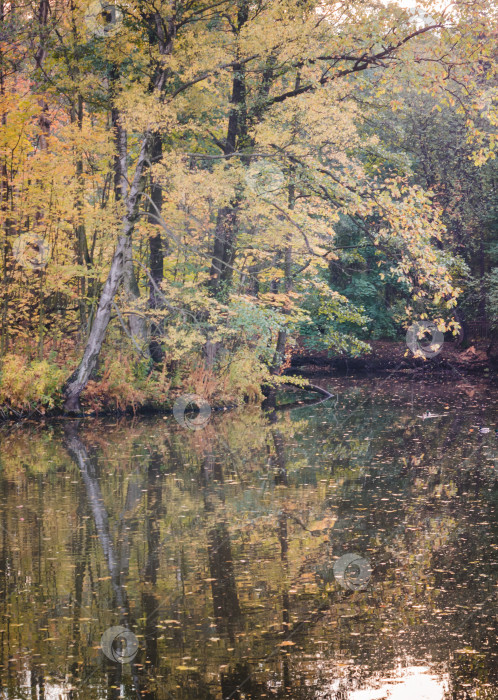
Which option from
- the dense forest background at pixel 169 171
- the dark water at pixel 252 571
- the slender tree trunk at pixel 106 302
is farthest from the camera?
the slender tree trunk at pixel 106 302

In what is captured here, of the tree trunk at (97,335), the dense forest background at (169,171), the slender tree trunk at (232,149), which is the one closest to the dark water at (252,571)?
the tree trunk at (97,335)

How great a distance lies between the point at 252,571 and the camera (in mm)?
6641

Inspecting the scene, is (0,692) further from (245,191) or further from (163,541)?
(245,191)

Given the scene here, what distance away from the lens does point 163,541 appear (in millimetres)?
7773

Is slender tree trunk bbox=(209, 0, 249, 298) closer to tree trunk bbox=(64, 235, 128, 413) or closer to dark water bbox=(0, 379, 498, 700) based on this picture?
tree trunk bbox=(64, 235, 128, 413)

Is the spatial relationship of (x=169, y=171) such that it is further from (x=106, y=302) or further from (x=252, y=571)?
(x=252, y=571)

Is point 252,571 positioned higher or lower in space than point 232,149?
lower

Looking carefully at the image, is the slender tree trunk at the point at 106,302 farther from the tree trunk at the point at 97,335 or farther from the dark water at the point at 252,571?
the dark water at the point at 252,571

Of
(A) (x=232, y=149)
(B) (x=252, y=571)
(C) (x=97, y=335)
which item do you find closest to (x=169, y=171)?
(A) (x=232, y=149)

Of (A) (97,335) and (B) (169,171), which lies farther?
(A) (97,335)

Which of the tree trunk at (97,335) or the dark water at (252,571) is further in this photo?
the tree trunk at (97,335)

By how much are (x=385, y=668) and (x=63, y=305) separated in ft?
55.2

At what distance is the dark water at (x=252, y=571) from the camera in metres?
4.63

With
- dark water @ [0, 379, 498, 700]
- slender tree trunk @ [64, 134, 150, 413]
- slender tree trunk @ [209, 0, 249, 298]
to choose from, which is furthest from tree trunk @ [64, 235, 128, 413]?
dark water @ [0, 379, 498, 700]
